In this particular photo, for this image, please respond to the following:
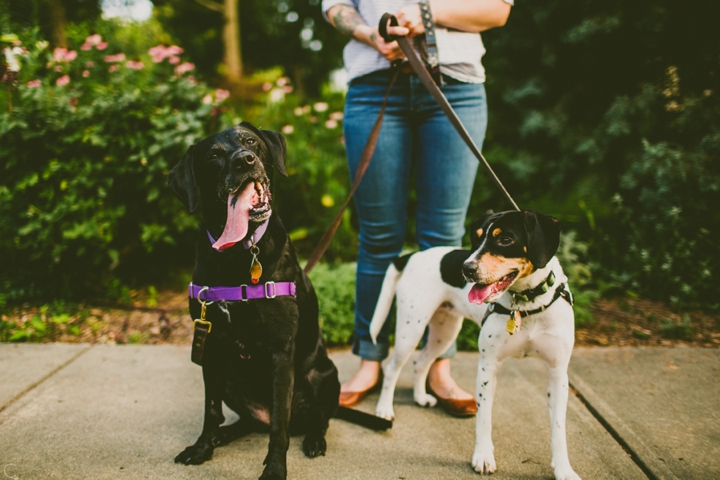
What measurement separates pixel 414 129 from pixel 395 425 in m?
1.51

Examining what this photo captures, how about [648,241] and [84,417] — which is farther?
[648,241]

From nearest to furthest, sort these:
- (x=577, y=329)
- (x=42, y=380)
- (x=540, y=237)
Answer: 1. (x=540, y=237)
2. (x=42, y=380)
3. (x=577, y=329)

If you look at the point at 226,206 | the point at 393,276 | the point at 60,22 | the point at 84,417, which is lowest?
the point at 84,417

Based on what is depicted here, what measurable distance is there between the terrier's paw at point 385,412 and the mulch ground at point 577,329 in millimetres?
1620

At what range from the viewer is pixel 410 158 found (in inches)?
102

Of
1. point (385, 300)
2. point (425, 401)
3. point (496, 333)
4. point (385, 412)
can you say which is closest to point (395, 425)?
point (385, 412)

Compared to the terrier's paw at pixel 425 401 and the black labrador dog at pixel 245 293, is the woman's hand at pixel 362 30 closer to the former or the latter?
the black labrador dog at pixel 245 293

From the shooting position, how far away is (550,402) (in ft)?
6.50

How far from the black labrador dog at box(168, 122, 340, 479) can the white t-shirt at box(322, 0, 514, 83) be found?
2.22ft

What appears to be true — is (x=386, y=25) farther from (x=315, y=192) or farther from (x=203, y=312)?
(x=315, y=192)

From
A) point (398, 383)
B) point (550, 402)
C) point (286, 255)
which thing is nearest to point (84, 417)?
point (286, 255)

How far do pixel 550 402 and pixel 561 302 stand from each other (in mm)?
413

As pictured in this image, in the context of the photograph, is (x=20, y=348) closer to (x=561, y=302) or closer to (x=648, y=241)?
(x=561, y=302)

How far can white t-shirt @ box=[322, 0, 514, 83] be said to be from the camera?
7.79 feet
